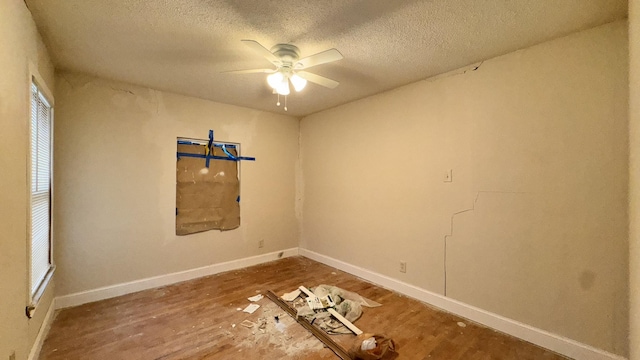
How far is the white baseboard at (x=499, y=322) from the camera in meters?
1.90

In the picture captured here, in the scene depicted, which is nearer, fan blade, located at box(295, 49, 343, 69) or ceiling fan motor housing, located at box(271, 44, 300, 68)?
fan blade, located at box(295, 49, 343, 69)

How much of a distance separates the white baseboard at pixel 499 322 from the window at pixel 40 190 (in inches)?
127

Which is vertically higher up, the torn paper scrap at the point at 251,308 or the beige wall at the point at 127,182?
the beige wall at the point at 127,182

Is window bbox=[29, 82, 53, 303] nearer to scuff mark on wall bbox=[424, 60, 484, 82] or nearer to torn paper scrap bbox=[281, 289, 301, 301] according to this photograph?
torn paper scrap bbox=[281, 289, 301, 301]

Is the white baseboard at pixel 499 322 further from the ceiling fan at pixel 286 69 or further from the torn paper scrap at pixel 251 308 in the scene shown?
the ceiling fan at pixel 286 69

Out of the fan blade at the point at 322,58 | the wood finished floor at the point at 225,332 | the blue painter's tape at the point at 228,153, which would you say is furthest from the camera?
the blue painter's tape at the point at 228,153

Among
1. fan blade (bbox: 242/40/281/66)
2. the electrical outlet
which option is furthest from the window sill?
the electrical outlet

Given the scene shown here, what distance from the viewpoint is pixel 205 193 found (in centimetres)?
362

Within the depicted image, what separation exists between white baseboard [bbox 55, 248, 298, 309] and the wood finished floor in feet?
0.29

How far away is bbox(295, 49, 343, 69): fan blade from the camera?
1831mm

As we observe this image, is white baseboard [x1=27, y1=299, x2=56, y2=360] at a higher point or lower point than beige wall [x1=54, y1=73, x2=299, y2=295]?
lower

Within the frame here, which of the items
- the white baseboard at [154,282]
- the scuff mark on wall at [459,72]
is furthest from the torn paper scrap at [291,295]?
the scuff mark on wall at [459,72]

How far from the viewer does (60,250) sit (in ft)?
8.68

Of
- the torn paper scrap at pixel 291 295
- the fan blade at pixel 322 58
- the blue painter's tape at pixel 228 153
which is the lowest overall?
the torn paper scrap at pixel 291 295
